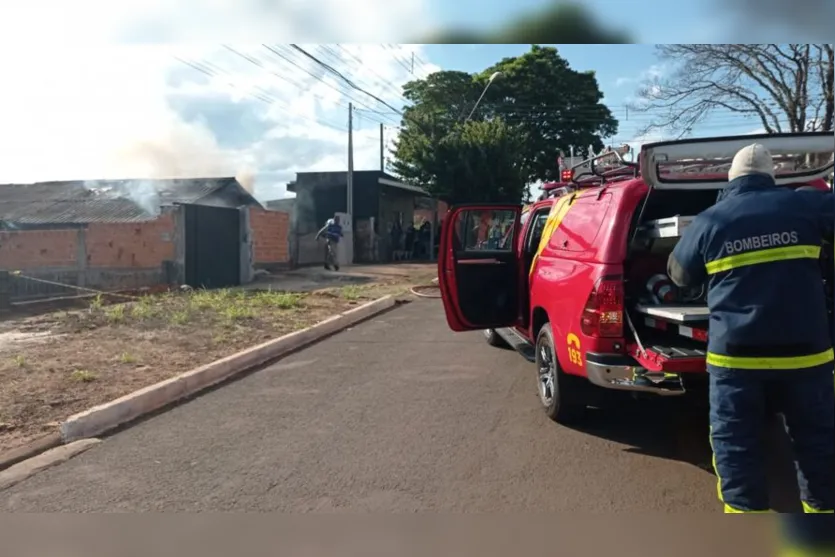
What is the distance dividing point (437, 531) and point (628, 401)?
91.6 inches

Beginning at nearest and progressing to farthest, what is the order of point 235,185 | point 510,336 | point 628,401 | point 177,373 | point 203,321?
point 628,401
point 177,373
point 510,336
point 203,321
point 235,185

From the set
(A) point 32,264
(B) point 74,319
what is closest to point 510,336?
(B) point 74,319

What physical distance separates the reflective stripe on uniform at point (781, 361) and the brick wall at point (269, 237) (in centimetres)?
1674

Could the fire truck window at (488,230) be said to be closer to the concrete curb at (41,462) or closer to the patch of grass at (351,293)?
the concrete curb at (41,462)

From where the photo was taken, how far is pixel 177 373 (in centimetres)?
665

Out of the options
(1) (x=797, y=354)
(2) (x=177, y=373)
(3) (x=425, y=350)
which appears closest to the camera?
(1) (x=797, y=354)

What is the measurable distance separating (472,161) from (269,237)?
8.94 m

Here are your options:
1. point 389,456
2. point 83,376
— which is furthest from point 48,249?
point 389,456

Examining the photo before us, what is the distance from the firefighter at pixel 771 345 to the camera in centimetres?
301

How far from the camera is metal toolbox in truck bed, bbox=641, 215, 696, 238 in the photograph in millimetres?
4145

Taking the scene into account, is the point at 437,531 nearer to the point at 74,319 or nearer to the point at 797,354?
the point at 797,354

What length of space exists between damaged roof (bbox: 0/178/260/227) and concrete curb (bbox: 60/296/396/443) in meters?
16.0

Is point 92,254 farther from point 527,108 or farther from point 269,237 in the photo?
point 527,108

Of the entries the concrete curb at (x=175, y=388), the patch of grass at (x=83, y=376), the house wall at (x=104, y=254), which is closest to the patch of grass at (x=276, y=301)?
the concrete curb at (x=175, y=388)
